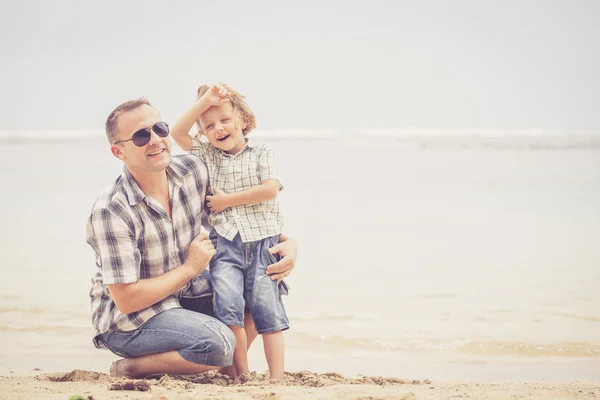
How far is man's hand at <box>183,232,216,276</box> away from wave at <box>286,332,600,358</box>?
1462 millimetres

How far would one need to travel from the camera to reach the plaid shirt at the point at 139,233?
3354 mm

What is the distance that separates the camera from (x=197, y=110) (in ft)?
12.0

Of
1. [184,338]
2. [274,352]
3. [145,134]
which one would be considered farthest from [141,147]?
[274,352]

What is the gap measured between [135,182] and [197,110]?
1.44 feet

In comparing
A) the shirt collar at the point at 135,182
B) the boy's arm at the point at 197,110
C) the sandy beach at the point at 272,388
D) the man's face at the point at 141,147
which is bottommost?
the sandy beach at the point at 272,388

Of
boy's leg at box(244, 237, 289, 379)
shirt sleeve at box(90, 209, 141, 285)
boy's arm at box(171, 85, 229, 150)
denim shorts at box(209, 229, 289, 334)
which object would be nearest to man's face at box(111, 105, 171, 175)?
boy's arm at box(171, 85, 229, 150)

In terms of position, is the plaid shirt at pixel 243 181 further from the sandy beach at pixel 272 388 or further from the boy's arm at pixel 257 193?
the sandy beach at pixel 272 388

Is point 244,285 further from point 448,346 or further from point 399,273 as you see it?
point 399,273

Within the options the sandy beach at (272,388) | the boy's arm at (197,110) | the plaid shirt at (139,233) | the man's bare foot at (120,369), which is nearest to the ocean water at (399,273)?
the sandy beach at (272,388)

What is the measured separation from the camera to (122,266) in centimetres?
334

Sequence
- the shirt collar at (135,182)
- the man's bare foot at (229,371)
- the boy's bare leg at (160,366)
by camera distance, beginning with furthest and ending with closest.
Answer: the man's bare foot at (229,371) < the boy's bare leg at (160,366) < the shirt collar at (135,182)

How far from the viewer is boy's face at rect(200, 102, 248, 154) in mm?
3680

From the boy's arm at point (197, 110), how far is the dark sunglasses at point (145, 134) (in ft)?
0.52

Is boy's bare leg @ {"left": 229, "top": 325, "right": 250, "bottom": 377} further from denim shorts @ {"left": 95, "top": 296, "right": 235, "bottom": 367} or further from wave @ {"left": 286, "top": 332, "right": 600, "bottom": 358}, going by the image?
wave @ {"left": 286, "top": 332, "right": 600, "bottom": 358}
